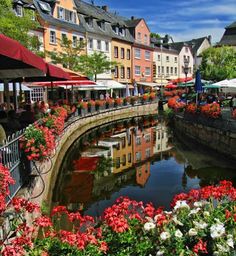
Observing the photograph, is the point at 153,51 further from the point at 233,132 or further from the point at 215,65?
the point at 233,132

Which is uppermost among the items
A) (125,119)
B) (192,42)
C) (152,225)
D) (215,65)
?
(192,42)

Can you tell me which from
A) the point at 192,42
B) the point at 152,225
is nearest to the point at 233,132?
the point at 152,225

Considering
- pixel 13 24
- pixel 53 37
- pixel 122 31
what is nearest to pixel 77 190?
pixel 13 24

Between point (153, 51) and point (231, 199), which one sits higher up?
point (153, 51)

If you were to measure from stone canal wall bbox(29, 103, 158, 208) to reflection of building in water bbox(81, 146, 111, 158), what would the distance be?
1147mm

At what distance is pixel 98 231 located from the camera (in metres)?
4.38

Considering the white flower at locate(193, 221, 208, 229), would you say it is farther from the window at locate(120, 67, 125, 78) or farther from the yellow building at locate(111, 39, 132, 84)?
the window at locate(120, 67, 125, 78)

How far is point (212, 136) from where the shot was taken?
19156 mm

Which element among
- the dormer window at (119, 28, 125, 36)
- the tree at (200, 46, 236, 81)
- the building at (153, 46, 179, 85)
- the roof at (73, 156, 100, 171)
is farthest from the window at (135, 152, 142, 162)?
the building at (153, 46, 179, 85)

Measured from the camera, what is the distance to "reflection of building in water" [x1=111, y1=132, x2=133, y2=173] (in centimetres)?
1666

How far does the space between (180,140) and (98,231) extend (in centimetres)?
1992

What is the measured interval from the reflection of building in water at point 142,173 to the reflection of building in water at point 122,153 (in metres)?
0.64

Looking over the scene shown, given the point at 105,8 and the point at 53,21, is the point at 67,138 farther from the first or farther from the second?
the point at 105,8

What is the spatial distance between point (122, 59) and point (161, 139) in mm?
30761
